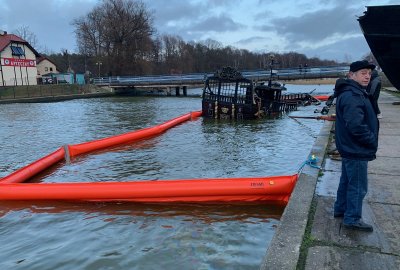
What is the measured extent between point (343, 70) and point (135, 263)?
4973cm

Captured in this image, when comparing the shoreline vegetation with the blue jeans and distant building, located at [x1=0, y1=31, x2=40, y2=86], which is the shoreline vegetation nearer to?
distant building, located at [x1=0, y1=31, x2=40, y2=86]

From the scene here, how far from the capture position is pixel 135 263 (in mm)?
5102

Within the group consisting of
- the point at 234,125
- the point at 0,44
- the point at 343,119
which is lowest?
the point at 234,125

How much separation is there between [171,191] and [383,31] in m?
14.0

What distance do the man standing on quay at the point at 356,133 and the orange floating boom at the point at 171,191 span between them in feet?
8.20

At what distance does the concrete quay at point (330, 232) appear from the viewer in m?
3.64

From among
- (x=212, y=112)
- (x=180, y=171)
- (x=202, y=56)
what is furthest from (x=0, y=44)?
(x=202, y=56)

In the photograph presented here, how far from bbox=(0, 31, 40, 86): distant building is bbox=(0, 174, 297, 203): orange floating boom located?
49638 mm

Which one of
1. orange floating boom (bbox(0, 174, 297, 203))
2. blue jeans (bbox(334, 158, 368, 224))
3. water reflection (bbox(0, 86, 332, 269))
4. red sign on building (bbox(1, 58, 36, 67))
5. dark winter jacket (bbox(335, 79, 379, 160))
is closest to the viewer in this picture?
dark winter jacket (bbox(335, 79, 379, 160))

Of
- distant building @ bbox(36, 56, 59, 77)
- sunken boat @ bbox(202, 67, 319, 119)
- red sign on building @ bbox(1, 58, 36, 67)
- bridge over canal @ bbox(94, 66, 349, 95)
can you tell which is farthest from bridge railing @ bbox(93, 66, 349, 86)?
sunken boat @ bbox(202, 67, 319, 119)

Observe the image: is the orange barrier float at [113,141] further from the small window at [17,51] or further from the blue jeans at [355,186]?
the small window at [17,51]

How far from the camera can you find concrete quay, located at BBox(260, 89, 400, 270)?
3.64m

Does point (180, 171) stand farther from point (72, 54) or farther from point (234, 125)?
point (72, 54)

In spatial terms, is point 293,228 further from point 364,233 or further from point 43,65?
point 43,65
